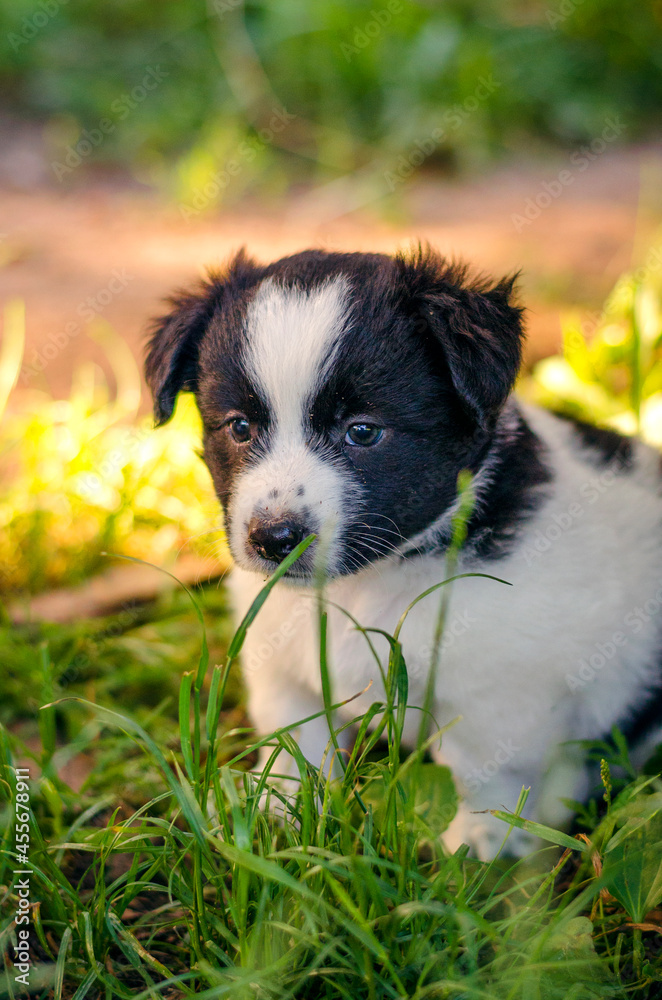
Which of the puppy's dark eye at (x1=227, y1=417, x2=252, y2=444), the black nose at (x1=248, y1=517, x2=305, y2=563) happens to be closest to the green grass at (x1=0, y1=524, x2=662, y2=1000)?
the black nose at (x1=248, y1=517, x2=305, y2=563)

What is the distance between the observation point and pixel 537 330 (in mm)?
5113

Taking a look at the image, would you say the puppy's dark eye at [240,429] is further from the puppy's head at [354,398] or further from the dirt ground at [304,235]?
the dirt ground at [304,235]

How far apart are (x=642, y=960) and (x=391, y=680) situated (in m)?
0.87

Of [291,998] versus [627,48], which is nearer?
[291,998]

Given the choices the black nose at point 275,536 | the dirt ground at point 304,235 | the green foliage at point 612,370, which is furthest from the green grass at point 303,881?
the dirt ground at point 304,235

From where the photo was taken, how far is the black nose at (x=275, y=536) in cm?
208

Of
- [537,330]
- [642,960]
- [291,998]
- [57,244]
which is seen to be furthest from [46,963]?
[57,244]

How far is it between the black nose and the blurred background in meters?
2.37

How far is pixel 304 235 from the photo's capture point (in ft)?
21.9

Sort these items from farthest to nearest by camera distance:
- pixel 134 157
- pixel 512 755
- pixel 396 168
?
pixel 134 157
pixel 396 168
pixel 512 755

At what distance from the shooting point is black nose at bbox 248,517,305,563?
208 centimetres

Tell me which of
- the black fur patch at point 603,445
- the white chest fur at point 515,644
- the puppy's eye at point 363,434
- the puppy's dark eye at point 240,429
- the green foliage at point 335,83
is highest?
the green foliage at point 335,83

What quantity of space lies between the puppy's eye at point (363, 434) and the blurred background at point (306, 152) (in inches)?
89.2

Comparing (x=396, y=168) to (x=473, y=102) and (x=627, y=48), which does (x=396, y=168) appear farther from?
(x=627, y=48)
